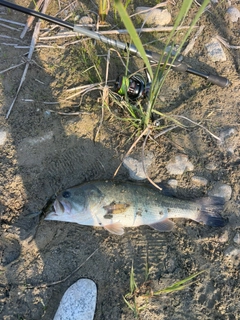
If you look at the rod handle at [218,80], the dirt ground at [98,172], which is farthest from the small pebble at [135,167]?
the rod handle at [218,80]

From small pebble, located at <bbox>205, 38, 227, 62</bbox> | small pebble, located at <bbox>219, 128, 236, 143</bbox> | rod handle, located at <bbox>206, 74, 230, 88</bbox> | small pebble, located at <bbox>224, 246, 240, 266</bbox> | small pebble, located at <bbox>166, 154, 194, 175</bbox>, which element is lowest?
small pebble, located at <bbox>224, 246, 240, 266</bbox>

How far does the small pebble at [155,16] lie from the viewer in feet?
15.2

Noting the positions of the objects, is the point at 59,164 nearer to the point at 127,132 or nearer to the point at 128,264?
the point at 127,132

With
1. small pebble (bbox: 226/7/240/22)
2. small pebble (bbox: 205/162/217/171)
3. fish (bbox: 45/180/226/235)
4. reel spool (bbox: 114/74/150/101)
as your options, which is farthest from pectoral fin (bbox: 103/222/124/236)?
small pebble (bbox: 226/7/240/22)

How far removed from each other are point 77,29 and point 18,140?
1461mm

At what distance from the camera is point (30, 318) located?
3285 mm

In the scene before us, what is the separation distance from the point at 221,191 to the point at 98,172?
1432 mm

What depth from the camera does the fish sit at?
3.53 meters

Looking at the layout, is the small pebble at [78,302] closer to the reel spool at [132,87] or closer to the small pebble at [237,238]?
the small pebble at [237,238]

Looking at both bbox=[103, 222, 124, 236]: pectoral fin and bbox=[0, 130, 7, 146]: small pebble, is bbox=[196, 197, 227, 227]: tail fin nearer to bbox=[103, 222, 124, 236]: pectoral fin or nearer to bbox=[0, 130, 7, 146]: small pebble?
bbox=[103, 222, 124, 236]: pectoral fin

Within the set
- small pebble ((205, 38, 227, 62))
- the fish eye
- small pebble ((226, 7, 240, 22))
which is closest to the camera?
the fish eye

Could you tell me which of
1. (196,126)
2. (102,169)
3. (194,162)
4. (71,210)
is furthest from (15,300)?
(196,126)

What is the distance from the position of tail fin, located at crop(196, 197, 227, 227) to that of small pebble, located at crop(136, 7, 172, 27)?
2.54 meters

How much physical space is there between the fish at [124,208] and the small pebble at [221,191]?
15 centimetres
